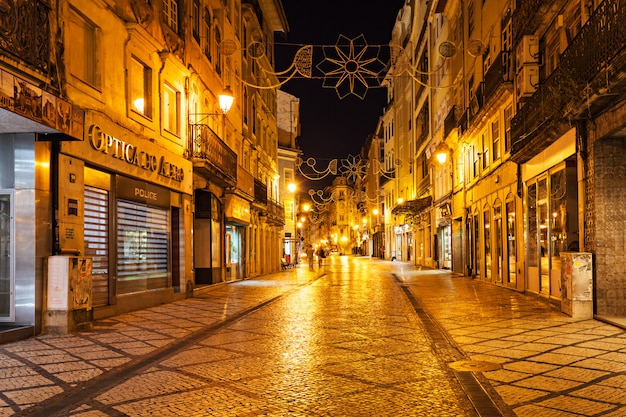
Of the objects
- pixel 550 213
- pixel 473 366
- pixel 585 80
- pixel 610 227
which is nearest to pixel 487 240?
pixel 550 213

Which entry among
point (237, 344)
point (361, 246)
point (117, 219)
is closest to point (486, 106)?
point (117, 219)

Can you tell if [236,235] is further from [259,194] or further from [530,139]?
[530,139]

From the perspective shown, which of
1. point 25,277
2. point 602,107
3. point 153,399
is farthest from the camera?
point 602,107

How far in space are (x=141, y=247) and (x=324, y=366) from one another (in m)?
9.64

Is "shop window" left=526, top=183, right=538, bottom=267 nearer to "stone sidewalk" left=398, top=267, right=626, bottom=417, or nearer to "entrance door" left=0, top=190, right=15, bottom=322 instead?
"stone sidewalk" left=398, top=267, right=626, bottom=417

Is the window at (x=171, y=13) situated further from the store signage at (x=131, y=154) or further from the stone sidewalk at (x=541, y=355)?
the stone sidewalk at (x=541, y=355)

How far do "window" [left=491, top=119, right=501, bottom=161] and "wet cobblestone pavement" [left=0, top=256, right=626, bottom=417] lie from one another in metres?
10.5

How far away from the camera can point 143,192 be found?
53.6 ft

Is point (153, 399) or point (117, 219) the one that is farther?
point (117, 219)

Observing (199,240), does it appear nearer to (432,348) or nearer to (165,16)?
(165,16)

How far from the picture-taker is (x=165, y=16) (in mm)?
18297

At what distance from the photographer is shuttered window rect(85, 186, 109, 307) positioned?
13.6 m

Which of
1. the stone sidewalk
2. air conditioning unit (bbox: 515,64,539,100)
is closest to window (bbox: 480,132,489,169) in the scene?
air conditioning unit (bbox: 515,64,539,100)

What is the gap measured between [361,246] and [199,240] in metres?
94.9
